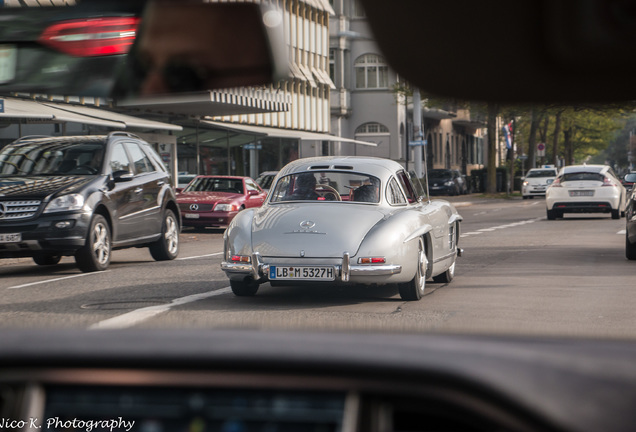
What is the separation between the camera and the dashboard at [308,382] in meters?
1.80

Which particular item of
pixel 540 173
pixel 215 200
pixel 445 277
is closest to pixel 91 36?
pixel 445 277

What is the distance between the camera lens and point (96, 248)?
14.1m

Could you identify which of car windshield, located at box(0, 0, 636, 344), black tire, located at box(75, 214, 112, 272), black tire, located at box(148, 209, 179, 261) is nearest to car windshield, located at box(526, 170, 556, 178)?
car windshield, located at box(0, 0, 636, 344)

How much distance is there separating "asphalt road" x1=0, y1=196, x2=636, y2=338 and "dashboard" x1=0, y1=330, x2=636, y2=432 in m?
3.83

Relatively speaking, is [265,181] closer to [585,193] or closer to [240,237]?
[585,193]

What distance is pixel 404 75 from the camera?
175cm

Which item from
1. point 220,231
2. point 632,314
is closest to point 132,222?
point 632,314

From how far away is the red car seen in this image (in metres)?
25.1

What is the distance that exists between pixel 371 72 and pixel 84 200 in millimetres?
12125

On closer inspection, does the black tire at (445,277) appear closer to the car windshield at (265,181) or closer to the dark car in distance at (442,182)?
the car windshield at (265,181)

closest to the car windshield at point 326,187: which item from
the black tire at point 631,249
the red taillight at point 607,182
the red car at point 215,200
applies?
A: the black tire at point 631,249

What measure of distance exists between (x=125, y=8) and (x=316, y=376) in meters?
0.72

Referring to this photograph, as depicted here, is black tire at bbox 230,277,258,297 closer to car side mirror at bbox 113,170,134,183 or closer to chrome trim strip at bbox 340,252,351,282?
chrome trim strip at bbox 340,252,351,282

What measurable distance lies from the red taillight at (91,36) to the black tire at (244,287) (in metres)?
8.91
